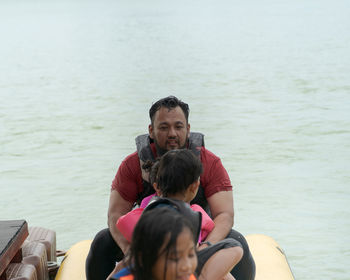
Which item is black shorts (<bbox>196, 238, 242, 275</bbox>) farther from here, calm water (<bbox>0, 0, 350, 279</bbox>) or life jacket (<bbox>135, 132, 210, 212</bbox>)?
calm water (<bbox>0, 0, 350, 279</bbox>)

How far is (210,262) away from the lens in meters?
1.88

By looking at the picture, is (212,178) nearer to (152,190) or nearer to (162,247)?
(152,190)

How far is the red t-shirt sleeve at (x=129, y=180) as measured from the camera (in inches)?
93.5

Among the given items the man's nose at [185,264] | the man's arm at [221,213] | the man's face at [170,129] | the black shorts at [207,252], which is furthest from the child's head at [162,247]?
the man's face at [170,129]

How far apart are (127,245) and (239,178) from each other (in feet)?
10.1

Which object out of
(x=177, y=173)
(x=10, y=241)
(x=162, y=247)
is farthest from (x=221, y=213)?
(x=162, y=247)

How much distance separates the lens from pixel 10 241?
250 cm

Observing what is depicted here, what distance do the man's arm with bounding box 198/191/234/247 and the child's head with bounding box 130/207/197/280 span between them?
77 cm

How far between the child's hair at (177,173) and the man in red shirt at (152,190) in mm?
381

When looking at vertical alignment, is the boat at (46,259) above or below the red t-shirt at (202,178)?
below

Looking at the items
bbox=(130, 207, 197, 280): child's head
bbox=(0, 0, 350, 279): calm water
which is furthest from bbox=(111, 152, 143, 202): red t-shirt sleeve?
bbox=(0, 0, 350, 279): calm water

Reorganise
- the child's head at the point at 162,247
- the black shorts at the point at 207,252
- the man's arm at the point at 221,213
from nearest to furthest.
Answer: the child's head at the point at 162,247 < the black shorts at the point at 207,252 < the man's arm at the point at 221,213

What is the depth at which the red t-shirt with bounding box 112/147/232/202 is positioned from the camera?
2340 mm

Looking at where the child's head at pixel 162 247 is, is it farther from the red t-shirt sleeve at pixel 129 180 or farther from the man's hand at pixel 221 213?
the red t-shirt sleeve at pixel 129 180
